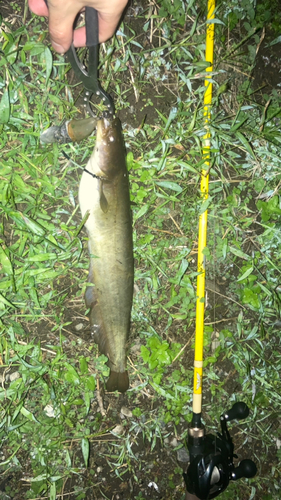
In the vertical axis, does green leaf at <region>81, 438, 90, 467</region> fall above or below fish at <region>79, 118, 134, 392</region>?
below

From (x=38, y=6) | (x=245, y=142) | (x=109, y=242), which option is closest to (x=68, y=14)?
(x=38, y=6)

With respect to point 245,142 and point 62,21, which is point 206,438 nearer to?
point 245,142

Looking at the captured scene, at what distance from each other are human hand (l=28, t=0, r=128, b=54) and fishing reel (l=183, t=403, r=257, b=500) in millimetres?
2977

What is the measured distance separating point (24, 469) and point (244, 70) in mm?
4025

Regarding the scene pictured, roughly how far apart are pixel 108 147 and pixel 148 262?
1.04m

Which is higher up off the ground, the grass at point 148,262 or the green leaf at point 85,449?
the grass at point 148,262

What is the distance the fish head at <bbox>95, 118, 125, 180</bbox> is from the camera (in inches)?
91.4

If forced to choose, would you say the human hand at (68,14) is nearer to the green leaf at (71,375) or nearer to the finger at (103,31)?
the finger at (103,31)

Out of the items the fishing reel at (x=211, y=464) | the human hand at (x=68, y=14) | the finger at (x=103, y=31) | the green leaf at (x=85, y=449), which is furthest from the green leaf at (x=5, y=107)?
the fishing reel at (x=211, y=464)

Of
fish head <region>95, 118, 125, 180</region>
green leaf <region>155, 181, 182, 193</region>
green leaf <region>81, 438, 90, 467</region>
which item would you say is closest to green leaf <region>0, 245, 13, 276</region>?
fish head <region>95, 118, 125, 180</region>

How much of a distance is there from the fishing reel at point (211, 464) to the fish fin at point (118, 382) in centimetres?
62

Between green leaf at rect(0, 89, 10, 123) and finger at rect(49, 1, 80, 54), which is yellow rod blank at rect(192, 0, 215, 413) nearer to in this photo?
finger at rect(49, 1, 80, 54)

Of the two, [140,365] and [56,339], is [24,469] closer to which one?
[56,339]

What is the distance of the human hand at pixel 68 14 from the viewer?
192cm
